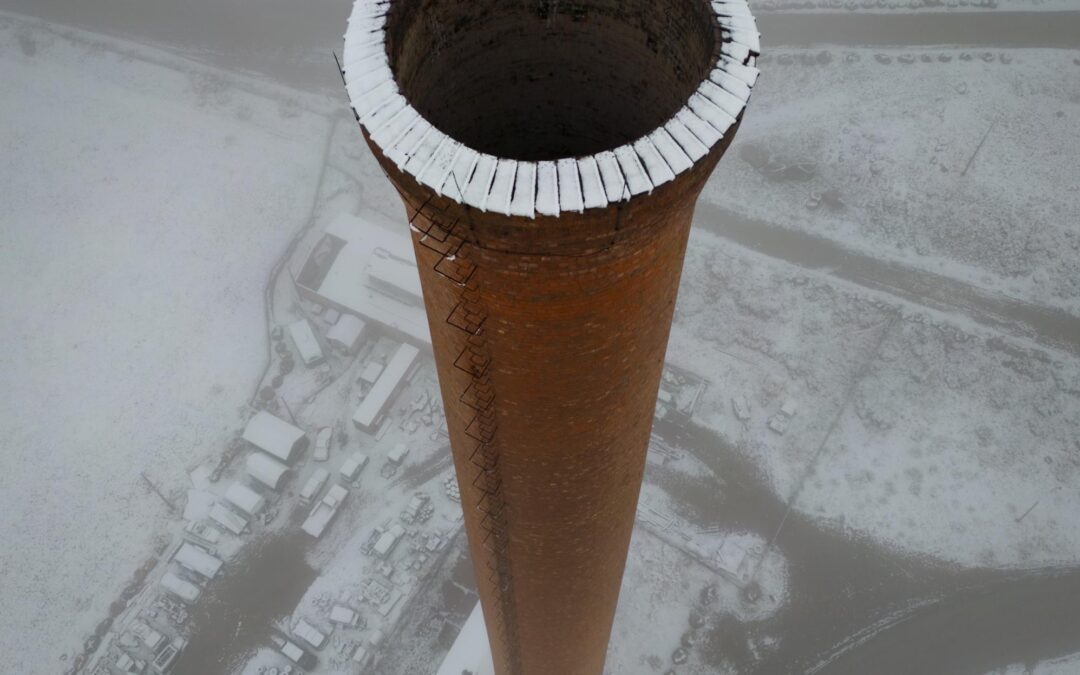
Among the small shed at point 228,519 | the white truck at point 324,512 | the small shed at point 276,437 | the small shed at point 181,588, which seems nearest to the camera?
the small shed at point 181,588

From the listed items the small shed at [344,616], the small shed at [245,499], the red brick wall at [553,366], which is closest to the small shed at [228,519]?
the small shed at [245,499]

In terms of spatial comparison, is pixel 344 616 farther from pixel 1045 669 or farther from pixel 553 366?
pixel 1045 669

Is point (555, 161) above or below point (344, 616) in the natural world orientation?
above

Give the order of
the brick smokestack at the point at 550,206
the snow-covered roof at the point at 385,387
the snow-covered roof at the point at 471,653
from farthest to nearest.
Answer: the snow-covered roof at the point at 385,387 → the snow-covered roof at the point at 471,653 → the brick smokestack at the point at 550,206

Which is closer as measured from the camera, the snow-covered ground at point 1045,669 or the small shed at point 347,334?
the snow-covered ground at point 1045,669

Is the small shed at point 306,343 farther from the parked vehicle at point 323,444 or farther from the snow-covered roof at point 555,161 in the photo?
the snow-covered roof at point 555,161

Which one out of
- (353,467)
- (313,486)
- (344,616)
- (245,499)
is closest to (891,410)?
(353,467)

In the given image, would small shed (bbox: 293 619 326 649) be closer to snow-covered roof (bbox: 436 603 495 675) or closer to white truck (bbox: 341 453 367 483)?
snow-covered roof (bbox: 436 603 495 675)

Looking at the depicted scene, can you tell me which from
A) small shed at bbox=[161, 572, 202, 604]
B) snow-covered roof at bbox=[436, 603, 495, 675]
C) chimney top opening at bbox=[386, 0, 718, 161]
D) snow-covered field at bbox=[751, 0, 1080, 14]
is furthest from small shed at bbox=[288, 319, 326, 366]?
snow-covered field at bbox=[751, 0, 1080, 14]
